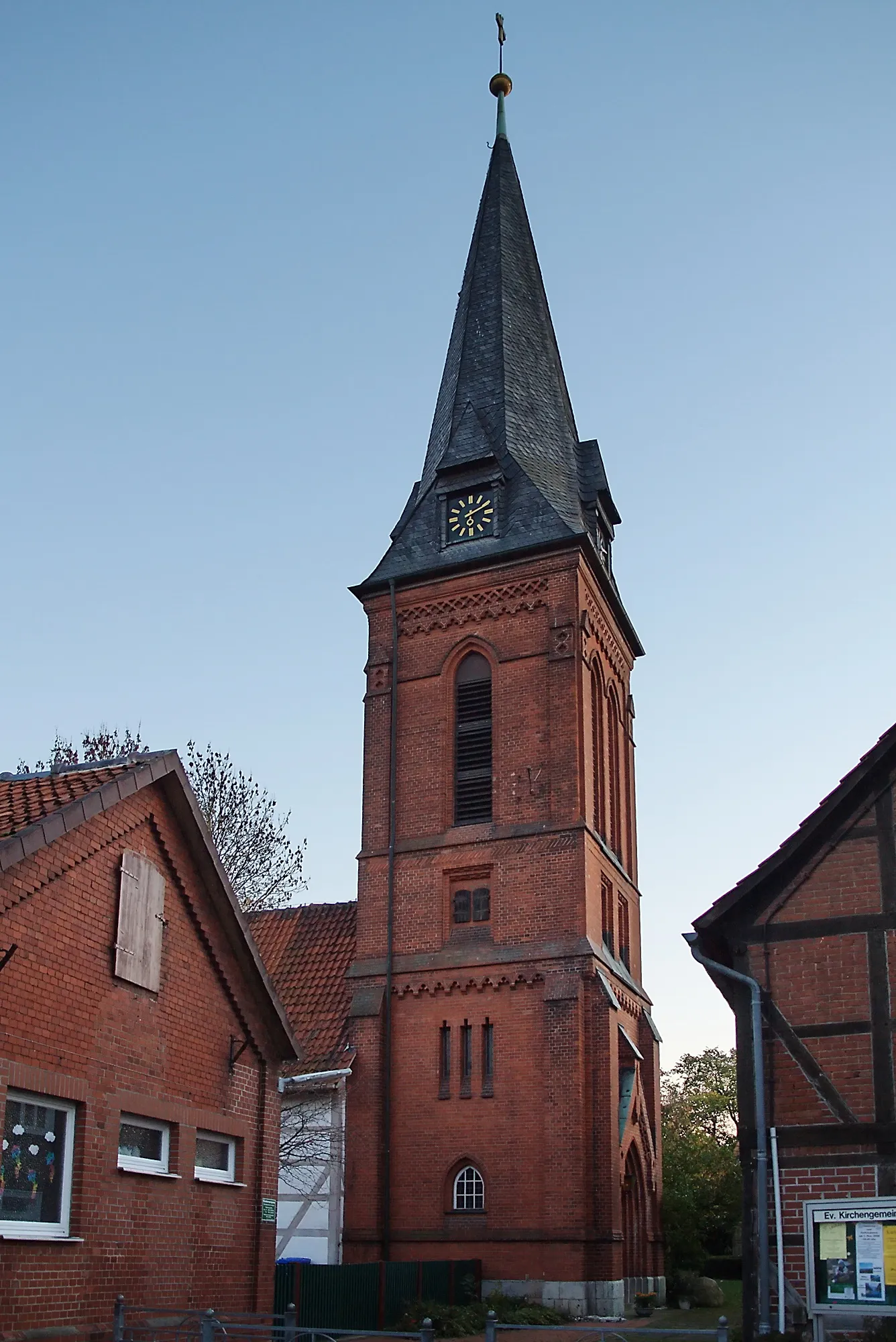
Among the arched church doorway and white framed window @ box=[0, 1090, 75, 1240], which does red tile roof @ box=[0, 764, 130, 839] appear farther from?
the arched church doorway

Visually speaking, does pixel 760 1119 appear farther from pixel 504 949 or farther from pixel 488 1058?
pixel 504 949

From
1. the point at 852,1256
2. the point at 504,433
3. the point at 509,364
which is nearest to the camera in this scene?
the point at 852,1256

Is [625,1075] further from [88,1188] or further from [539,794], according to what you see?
[88,1188]

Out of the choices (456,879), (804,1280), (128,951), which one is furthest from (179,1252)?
(456,879)

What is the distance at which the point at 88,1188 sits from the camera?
41.1 ft

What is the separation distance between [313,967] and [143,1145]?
1807 centimetres

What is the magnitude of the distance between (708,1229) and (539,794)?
1830cm

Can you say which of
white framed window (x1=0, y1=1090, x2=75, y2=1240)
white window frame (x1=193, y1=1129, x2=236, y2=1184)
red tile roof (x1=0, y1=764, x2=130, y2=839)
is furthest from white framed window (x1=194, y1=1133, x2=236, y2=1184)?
red tile roof (x1=0, y1=764, x2=130, y2=839)

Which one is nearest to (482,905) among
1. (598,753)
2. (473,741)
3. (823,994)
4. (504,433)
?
(473,741)

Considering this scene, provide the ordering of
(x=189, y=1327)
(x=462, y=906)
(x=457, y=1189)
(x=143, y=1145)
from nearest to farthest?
(x=189, y=1327)
(x=143, y=1145)
(x=457, y=1189)
(x=462, y=906)

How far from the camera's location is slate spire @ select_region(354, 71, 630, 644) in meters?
32.4

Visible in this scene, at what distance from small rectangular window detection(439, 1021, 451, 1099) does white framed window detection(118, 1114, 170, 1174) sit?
1413 centimetres

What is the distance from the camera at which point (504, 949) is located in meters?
28.2

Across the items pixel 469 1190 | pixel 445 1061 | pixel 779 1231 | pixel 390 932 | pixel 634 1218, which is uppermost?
pixel 390 932
